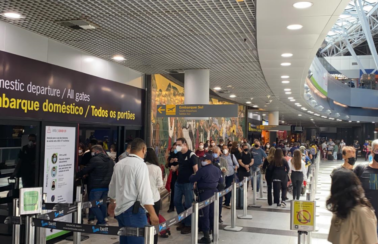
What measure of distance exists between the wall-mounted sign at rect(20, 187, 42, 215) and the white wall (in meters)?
2.56

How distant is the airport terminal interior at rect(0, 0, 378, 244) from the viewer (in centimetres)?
410

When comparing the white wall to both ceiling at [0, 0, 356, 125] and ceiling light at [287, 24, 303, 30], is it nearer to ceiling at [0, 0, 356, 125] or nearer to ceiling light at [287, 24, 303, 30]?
ceiling at [0, 0, 356, 125]

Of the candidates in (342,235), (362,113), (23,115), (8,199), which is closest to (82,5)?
(23,115)

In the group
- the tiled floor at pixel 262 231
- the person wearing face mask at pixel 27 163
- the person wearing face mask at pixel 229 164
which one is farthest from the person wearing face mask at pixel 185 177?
the person wearing face mask at pixel 27 163

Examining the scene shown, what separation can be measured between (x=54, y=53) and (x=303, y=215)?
4.99 metres

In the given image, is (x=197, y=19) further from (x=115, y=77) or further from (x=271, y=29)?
(x=115, y=77)

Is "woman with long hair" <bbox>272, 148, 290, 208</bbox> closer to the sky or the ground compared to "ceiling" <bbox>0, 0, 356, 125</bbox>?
closer to the ground

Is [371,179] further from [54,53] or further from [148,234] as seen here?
[54,53]

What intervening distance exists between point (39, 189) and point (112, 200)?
0.84 m

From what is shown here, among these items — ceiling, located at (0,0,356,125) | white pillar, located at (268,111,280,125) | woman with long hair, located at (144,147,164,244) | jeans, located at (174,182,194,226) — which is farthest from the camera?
white pillar, located at (268,111,280,125)

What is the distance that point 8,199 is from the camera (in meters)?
5.98

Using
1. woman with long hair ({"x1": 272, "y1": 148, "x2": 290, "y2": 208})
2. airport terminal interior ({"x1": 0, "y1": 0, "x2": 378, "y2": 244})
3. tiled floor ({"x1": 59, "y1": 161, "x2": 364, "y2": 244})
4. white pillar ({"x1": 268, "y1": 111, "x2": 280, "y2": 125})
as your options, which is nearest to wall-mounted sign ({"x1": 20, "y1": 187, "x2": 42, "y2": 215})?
airport terminal interior ({"x1": 0, "y1": 0, "x2": 378, "y2": 244})

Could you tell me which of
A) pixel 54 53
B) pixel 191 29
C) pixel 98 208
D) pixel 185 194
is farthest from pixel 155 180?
pixel 54 53

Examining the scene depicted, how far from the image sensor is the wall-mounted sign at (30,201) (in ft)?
12.9
